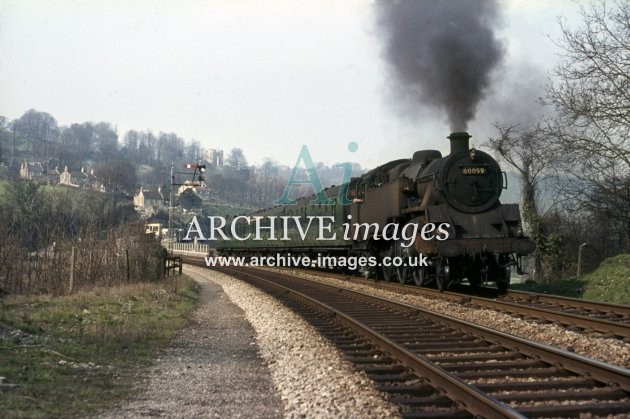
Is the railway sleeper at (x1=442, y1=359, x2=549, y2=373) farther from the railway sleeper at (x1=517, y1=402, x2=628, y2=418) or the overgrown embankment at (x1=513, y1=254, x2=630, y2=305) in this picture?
the overgrown embankment at (x1=513, y1=254, x2=630, y2=305)

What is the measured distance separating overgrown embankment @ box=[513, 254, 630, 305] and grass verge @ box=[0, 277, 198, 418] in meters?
9.77

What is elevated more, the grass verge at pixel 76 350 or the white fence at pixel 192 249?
the white fence at pixel 192 249

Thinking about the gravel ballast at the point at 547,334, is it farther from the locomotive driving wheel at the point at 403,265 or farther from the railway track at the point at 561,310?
the locomotive driving wheel at the point at 403,265

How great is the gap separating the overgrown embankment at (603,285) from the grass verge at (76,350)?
9772 mm

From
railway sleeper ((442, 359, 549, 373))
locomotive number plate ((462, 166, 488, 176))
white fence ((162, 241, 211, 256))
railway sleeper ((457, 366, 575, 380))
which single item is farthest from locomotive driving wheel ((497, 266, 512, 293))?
white fence ((162, 241, 211, 256))

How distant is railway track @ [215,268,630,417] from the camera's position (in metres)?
4.95

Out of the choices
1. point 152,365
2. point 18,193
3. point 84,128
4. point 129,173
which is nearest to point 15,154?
point 129,173

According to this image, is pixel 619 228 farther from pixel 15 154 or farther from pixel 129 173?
pixel 15 154

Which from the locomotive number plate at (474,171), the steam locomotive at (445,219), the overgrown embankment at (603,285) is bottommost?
the overgrown embankment at (603,285)

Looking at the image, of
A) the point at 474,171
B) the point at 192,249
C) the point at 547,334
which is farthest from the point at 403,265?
the point at 192,249

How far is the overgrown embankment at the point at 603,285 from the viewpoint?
13.7 meters

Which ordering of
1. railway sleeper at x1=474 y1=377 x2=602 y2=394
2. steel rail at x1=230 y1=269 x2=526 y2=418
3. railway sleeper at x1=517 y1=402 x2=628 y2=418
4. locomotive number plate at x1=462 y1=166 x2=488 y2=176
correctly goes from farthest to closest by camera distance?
locomotive number plate at x1=462 y1=166 x2=488 y2=176
railway sleeper at x1=474 y1=377 x2=602 y2=394
railway sleeper at x1=517 y1=402 x2=628 y2=418
steel rail at x1=230 y1=269 x2=526 y2=418

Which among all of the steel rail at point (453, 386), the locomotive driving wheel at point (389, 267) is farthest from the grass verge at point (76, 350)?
the locomotive driving wheel at point (389, 267)

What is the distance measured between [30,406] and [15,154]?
156003mm
